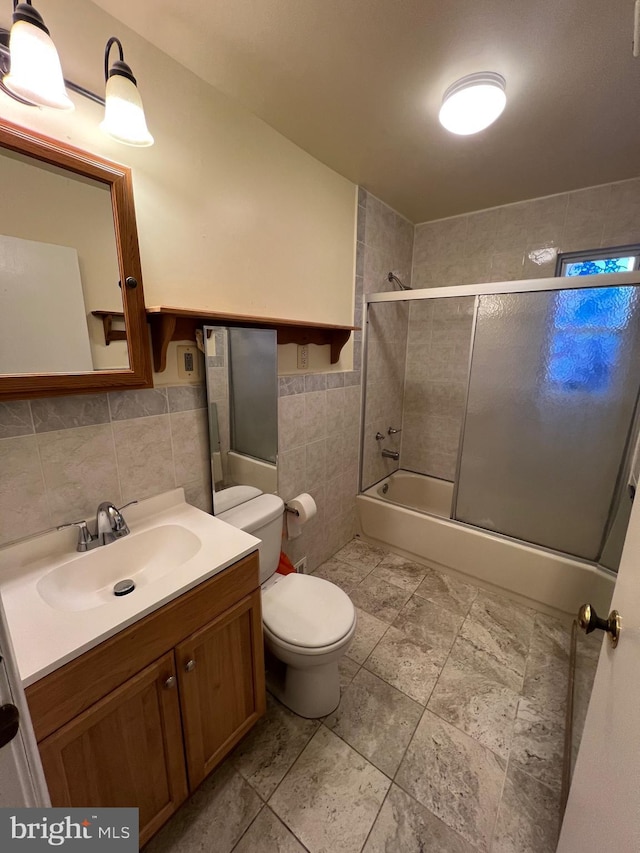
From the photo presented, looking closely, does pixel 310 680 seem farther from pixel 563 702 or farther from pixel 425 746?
pixel 563 702

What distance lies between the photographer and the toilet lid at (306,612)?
49.3 inches

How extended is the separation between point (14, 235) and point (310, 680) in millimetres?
1765

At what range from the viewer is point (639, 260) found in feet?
6.60

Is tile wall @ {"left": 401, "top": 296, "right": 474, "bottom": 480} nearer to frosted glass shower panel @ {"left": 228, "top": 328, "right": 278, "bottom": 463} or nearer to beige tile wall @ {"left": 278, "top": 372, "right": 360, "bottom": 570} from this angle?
beige tile wall @ {"left": 278, "top": 372, "right": 360, "bottom": 570}

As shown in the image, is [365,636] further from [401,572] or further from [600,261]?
[600,261]

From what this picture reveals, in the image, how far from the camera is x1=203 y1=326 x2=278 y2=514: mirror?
4.59ft

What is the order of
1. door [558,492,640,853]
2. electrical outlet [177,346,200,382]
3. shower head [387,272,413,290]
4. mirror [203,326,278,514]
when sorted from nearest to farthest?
door [558,492,640,853]
electrical outlet [177,346,200,382]
mirror [203,326,278,514]
shower head [387,272,413,290]

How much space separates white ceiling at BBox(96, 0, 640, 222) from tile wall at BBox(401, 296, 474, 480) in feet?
3.38

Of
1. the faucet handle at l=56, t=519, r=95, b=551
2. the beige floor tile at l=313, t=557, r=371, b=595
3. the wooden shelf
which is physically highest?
the wooden shelf

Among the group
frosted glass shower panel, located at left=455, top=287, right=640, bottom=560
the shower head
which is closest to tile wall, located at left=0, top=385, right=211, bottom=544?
frosted glass shower panel, located at left=455, top=287, right=640, bottom=560

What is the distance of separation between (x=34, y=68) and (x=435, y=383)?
2.66 metres

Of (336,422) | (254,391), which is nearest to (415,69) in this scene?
(254,391)

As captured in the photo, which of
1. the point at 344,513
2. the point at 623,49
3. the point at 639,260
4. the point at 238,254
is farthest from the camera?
the point at 344,513

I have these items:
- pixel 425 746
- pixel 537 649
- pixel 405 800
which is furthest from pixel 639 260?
pixel 405 800
